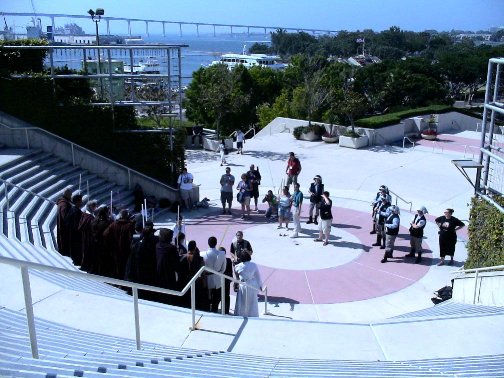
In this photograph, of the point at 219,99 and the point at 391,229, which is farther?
the point at 219,99

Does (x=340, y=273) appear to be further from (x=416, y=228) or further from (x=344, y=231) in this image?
(x=344, y=231)

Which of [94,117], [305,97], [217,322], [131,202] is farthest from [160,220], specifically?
[305,97]

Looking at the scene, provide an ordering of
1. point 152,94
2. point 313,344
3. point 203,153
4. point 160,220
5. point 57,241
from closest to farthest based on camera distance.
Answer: point 313,344, point 57,241, point 160,220, point 152,94, point 203,153

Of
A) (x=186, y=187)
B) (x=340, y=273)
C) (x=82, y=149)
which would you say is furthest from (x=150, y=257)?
(x=82, y=149)

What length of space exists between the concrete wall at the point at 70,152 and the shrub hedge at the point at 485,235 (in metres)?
9.49

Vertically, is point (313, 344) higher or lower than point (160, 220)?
higher

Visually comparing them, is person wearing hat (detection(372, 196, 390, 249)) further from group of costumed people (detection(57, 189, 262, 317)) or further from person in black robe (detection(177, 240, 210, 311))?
person in black robe (detection(177, 240, 210, 311))

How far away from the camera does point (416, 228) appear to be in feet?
40.6

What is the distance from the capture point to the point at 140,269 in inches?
339

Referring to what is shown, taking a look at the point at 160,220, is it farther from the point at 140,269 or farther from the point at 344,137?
the point at 344,137

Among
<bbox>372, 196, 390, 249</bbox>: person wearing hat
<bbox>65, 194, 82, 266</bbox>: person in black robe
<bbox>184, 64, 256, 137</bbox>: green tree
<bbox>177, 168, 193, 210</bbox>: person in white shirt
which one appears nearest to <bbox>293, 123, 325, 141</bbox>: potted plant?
<bbox>184, 64, 256, 137</bbox>: green tree

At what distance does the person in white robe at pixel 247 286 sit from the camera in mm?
8398

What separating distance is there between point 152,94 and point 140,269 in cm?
1318

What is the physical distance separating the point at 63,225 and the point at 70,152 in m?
6.27
